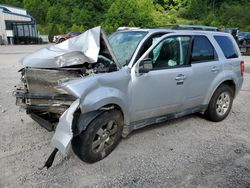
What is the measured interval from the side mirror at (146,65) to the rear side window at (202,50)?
4.07 ft

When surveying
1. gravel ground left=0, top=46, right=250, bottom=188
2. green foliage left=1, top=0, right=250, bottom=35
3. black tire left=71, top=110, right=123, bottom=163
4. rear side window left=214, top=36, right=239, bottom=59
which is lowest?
green foliage left=1, top=0, right=250, bottom=35

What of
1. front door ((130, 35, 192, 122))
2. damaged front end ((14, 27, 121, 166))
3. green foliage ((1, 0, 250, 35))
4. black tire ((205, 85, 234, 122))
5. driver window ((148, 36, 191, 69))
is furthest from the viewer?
green foliage ((1, 0, 250, 35))

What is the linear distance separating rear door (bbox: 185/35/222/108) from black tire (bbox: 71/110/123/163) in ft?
5.22

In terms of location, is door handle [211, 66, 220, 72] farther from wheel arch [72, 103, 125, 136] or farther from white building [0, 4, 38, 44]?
white building [0, 4, 38, 44]

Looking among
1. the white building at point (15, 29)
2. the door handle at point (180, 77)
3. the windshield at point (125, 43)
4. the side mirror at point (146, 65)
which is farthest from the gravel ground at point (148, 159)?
the white building at point (15, 29)

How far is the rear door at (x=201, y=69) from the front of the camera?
16.1 ft

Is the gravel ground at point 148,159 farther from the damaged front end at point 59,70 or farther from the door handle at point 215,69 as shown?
the door handle at point 215,69

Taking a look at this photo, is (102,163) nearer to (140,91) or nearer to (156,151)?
(156,151)

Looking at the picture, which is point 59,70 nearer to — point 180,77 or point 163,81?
point 163,81

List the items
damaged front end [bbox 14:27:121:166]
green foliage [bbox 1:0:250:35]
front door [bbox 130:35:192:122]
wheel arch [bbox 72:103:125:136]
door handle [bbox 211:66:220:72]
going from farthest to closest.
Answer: green foliage [bbox 1:0:250:35] → door handle [bbox 211:66:220:72] → front door [bbox 130:35:192:122] → damaged front end [bbox 14:27:121:166] → wheel arch [bbox 72:103:125:136]

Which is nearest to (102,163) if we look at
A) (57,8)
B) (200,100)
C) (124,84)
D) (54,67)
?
(124,84)

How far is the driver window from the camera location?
14.5ft

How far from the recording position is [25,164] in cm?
379

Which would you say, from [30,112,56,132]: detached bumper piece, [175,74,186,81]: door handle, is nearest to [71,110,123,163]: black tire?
[30,112,56,132]: detached bumper piece
